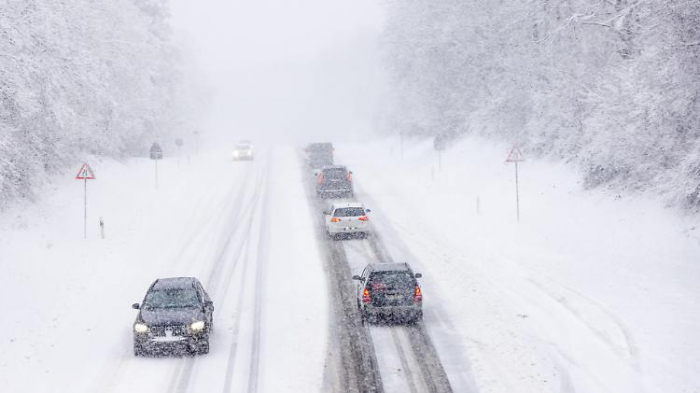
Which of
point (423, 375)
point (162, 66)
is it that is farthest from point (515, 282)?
point (162, 66)

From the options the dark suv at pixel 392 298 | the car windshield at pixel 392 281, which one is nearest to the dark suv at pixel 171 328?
the dark suv at pixel 392 298

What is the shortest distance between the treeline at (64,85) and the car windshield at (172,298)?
630cm

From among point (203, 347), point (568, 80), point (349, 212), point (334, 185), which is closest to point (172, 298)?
point (203, 347)

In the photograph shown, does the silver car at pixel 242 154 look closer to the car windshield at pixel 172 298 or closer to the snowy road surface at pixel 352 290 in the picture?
the snowy road surface at pixel 352 290

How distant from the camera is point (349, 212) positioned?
90.0 ft

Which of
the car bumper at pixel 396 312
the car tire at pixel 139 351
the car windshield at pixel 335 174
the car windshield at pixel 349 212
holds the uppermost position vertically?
the car windshield at pixel 335 174

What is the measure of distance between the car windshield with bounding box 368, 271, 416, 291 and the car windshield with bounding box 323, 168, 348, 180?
65.9 feet

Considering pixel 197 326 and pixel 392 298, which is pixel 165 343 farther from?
pixel 392 298

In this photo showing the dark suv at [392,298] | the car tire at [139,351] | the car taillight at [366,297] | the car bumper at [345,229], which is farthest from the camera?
the car bumper at [345,229]

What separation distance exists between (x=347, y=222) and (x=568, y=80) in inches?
478

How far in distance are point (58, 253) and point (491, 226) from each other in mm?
15941

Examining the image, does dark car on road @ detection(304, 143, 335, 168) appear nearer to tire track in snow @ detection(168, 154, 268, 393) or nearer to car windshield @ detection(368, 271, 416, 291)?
tire track in snow @ detection(168, 154, 268, 393)

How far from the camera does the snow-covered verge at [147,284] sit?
14062 mm

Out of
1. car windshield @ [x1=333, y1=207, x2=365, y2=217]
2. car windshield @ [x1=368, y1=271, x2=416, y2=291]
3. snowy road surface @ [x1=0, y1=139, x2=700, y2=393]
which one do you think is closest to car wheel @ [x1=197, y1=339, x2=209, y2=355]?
snowy road surface @ [x1=0, y1=139, x2=700, y2=393]
